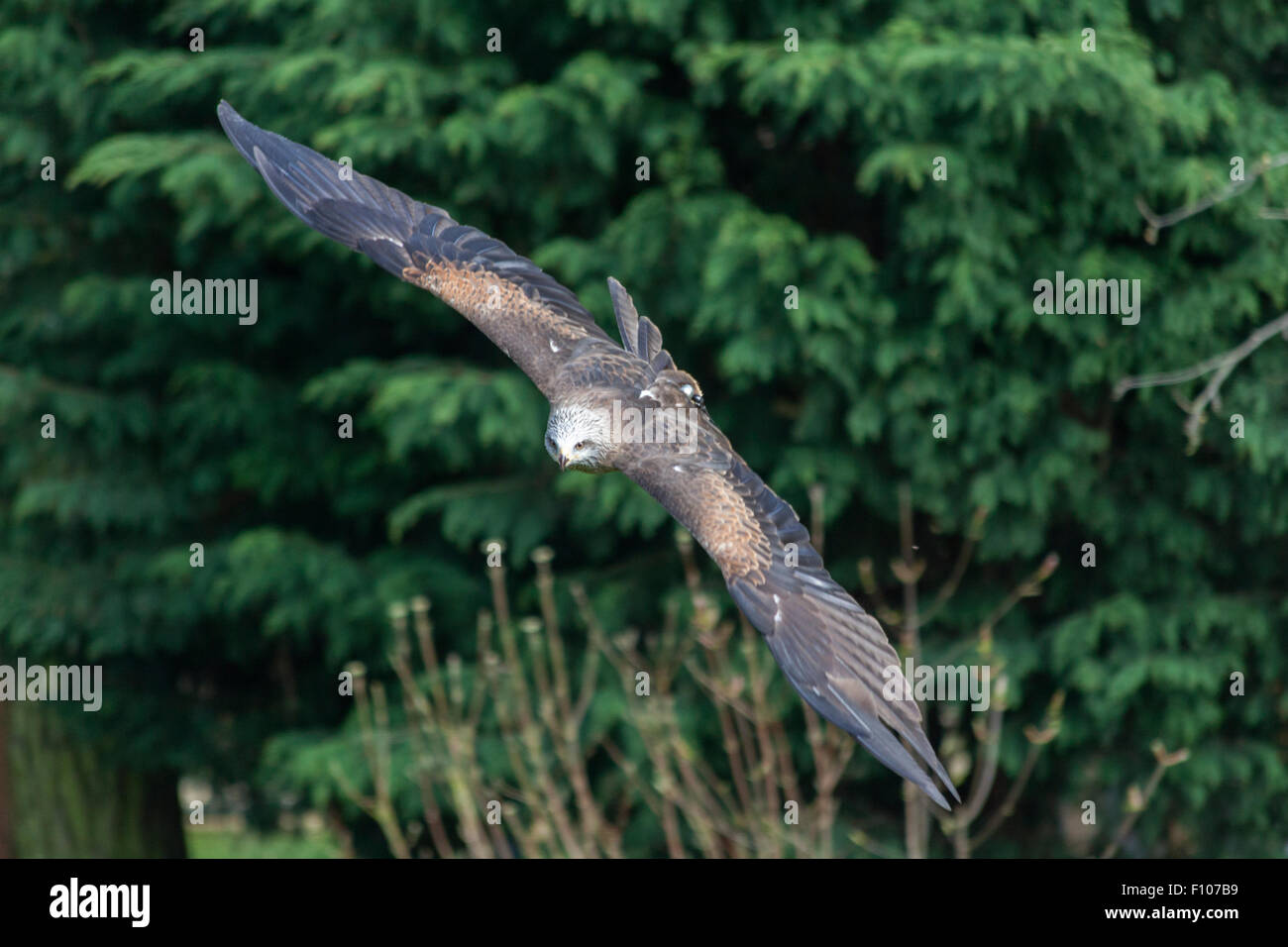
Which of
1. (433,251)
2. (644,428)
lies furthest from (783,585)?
(433,251)

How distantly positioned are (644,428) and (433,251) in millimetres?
1368

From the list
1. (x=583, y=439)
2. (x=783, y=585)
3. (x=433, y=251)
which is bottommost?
Result: (x=783, y=585)

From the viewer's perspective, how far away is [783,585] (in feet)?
14.6

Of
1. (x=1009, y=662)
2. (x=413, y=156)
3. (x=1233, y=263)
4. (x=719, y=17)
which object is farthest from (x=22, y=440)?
(x=1233, y=263)

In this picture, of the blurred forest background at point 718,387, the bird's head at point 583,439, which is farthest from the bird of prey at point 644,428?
the blurred forest background at point 718,387

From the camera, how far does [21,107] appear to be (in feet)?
31.0

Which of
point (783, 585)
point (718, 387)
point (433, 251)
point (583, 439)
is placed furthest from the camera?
point (718, 387)

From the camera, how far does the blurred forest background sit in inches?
293

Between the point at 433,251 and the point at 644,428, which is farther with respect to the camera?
the point at 433,251

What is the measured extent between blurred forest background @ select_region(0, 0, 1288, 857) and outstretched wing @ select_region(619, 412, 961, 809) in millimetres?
2128

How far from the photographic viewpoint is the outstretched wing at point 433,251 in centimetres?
547

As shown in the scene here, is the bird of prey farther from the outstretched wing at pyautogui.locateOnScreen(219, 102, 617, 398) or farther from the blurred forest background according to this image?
the blurred forest background

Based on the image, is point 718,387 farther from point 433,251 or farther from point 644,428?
point 644,428

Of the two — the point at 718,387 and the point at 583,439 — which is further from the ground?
the point at 718,387
